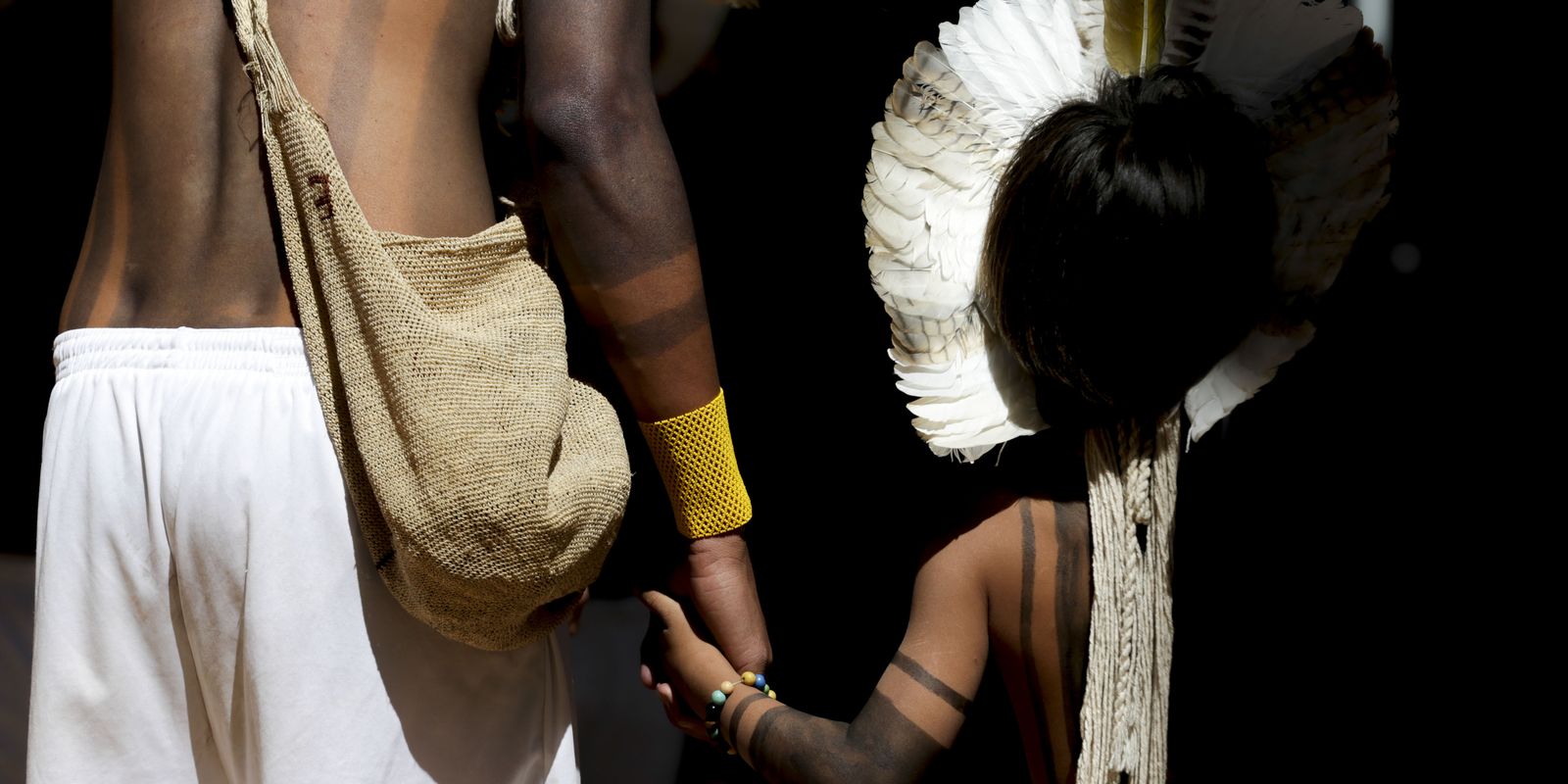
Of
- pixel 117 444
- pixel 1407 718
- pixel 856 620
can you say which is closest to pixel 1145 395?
pixel 856 620

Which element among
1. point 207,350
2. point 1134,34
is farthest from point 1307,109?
point 207,350

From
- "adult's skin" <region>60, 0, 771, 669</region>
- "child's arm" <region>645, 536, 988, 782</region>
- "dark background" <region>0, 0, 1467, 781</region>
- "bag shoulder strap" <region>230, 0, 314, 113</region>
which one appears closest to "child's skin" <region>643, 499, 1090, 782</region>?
"child's arm" <region>645, 536, 988, 782</region>

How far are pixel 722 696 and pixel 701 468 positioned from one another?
12.8 inches

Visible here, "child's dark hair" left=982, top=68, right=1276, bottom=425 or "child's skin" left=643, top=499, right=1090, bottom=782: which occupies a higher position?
"child's dark hair" left=982, top=68, right=1276, bottom=425

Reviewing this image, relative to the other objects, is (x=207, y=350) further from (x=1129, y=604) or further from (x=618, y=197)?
(x=1129, y=604)

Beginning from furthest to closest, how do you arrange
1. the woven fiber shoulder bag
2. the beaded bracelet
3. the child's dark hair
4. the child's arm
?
the beaded bracelet → the child's arm → the child's dark hair → the woven fiber shoulder bag

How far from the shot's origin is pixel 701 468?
1.61m

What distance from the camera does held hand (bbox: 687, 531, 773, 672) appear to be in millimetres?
1641

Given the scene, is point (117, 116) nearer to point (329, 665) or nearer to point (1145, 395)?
point (329, 665)

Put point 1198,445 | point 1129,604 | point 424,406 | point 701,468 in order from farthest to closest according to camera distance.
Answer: point 1198,445 < point 701,468 < point 1129,604 < point 424,406

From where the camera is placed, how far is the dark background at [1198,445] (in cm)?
196

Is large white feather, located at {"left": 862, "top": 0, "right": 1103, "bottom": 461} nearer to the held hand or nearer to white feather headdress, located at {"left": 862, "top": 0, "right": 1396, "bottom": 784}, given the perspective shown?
white feather headdress, located at {"left": 862, "top": 0, "right": 1396, "bottom": 784}

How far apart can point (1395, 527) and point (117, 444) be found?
210cm

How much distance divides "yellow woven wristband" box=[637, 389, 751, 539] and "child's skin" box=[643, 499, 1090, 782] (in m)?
0.27
